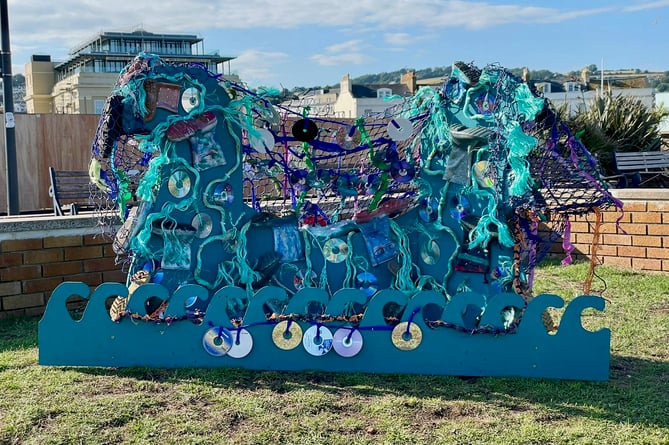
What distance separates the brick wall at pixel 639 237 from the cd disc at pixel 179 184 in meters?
4.04

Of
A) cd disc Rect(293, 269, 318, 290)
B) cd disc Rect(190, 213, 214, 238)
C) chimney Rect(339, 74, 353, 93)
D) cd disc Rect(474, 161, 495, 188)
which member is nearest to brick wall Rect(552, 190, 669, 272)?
cd disc Rect(474, 161, 495, 188)

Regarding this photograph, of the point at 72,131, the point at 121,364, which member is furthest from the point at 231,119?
the point at 72,131

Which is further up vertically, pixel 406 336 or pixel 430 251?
pixel 430 251

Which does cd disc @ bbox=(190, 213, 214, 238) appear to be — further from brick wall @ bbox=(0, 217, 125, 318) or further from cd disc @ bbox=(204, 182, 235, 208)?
brick wall @ bbox=(0, 217, 125, 318)

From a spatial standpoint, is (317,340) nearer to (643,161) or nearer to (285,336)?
(285,336)

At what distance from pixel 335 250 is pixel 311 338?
0.58 metres

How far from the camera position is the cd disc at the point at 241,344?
13.6ft

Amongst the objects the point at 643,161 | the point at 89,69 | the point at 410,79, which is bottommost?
the point at 643,161

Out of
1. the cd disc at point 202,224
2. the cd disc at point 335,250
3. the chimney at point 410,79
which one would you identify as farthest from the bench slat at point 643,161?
the chimney at point 410,79

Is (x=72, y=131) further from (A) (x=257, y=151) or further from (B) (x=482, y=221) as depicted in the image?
(B) (x=482, y=221)

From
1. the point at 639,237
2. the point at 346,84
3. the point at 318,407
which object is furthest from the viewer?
the point at 346,84

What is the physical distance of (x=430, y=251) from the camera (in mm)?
4375

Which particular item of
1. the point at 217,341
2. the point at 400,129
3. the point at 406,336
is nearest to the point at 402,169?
the point at 400,129

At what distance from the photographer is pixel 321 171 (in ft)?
14.8
